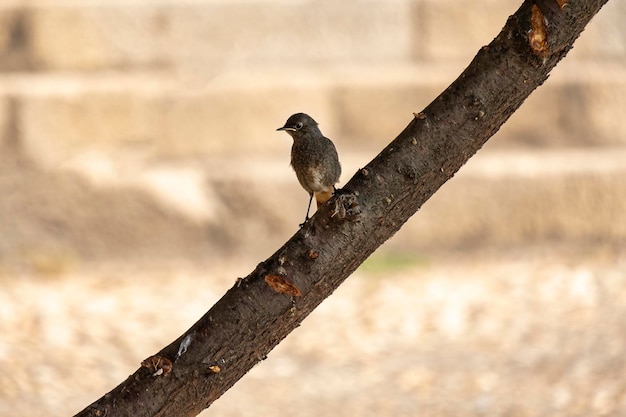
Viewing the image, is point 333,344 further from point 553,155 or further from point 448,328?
point 553,155

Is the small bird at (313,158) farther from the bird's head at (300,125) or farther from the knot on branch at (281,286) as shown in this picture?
the knot on branch at (281,286)

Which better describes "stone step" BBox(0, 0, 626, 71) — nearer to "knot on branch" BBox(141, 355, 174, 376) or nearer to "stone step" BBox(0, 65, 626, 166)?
"stone step" BBox(0, 65, 626, 166)

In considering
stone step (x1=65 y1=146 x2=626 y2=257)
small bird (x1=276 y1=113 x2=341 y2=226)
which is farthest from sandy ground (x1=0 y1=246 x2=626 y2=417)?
small bird (x1=276 y1=113 x2=341 y2=226)

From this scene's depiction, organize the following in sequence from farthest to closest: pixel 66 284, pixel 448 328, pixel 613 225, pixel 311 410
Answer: pixel 613 225 < pixel 66 284 < pixel 448 328 < pixel 311 410

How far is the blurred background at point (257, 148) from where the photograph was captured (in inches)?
249

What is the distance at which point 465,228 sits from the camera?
21.6 ft

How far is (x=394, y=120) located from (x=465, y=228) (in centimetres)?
83

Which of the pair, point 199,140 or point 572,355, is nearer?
point 572,355

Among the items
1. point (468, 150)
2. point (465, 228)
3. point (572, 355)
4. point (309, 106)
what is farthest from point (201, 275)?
point (468, 150)

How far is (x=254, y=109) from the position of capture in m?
6.48

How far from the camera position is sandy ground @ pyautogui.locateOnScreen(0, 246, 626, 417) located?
469 centimetres

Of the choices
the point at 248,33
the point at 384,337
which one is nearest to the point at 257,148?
the point at 248,33

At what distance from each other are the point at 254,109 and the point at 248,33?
48cm

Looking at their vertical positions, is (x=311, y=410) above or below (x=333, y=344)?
below
